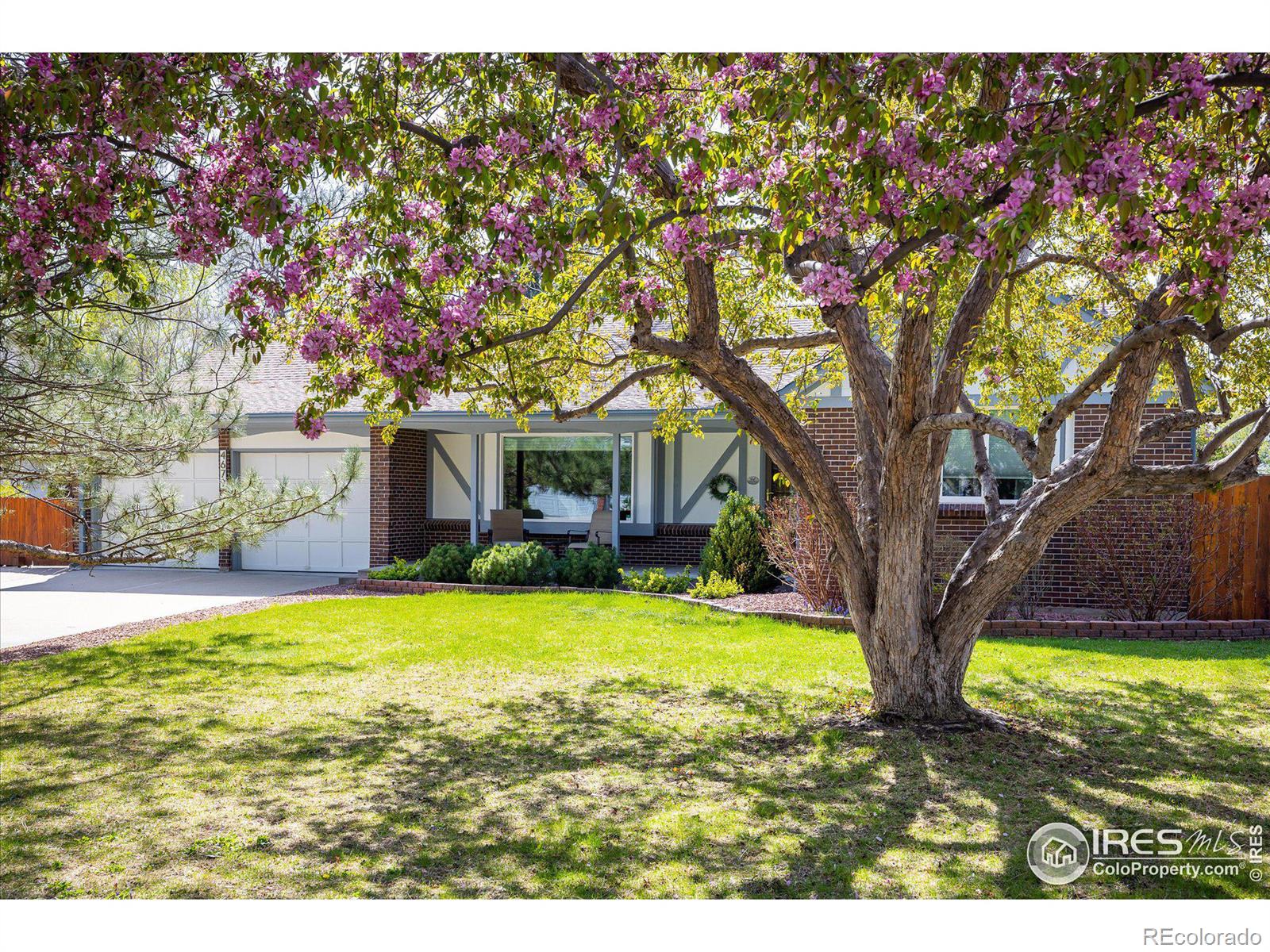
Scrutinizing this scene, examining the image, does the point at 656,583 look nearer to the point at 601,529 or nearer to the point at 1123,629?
the point at 601,529

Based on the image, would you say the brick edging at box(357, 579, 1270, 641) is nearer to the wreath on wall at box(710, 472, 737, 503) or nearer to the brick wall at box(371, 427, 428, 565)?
the wreath on wall at box(710, 472, 737, 503)

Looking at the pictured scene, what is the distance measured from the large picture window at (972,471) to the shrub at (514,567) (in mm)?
5714

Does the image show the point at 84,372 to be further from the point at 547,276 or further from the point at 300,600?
the point at 300,600

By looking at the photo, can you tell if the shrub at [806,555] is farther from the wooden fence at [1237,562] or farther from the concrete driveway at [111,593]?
the concrete driveway at [111,593]

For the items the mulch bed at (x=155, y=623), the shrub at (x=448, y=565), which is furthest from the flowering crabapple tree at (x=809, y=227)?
the shrub at (x=448, y=565)

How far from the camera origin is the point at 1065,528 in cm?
1195

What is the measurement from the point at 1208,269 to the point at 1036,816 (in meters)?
2.67

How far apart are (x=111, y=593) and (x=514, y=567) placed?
5.90 meters

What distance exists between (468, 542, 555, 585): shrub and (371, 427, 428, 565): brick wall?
122 inches

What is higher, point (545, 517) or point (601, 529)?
point (545, 517)

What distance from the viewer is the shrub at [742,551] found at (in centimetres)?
1302

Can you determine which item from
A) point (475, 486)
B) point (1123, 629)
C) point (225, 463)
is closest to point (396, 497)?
point (475, 486)

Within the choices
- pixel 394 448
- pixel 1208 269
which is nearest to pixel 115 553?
pixel 1208 269

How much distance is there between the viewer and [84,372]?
725 cm
